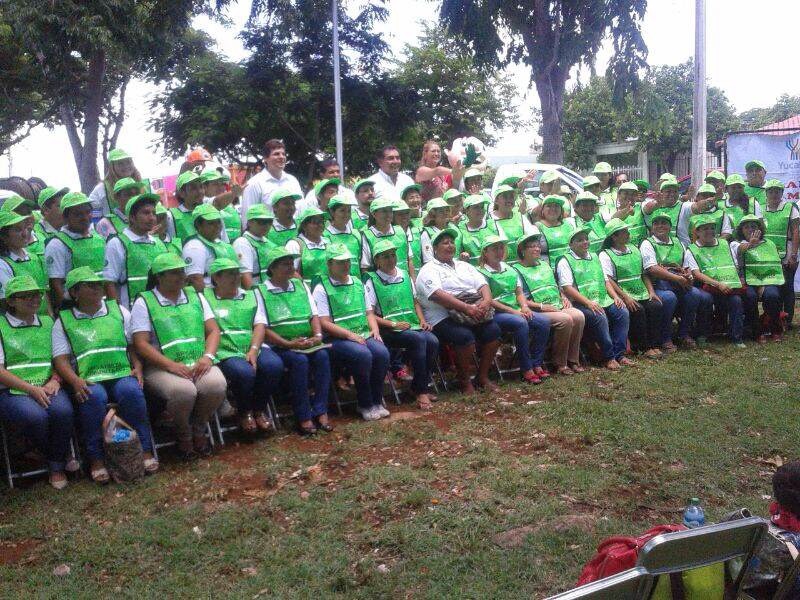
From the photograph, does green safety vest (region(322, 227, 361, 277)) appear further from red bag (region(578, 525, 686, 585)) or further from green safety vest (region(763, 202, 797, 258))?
green safety vest (region(763, 202, 797, 258))

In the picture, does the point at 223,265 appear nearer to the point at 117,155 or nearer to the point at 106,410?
the point at 106,410

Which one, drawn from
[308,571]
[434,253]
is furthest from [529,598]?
[434,253]

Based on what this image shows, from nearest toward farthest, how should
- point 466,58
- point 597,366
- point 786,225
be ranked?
1. point 597,366
2. point 786,225
3. point 466,58

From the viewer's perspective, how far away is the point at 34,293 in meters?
5.52

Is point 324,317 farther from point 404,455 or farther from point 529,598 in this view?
point 529,598

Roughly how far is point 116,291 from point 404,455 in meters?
2.76

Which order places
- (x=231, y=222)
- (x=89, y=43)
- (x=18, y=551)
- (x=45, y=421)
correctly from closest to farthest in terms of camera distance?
1. (x=18, y=551)
2. (x=45, y=421)
3. (x=231, y=222)
4. (x=89, y=43)

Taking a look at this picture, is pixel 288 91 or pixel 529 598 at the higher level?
pixel 288 91

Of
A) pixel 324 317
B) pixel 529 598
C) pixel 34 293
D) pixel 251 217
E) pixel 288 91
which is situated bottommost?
pixel 529 598

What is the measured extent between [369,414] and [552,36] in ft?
57.3

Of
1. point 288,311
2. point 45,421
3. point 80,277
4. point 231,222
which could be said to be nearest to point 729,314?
point 288,311

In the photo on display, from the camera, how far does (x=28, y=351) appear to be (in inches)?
215

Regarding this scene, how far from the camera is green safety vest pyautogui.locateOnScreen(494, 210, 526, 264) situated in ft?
28.5

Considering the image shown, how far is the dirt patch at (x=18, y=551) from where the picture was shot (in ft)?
14.4
